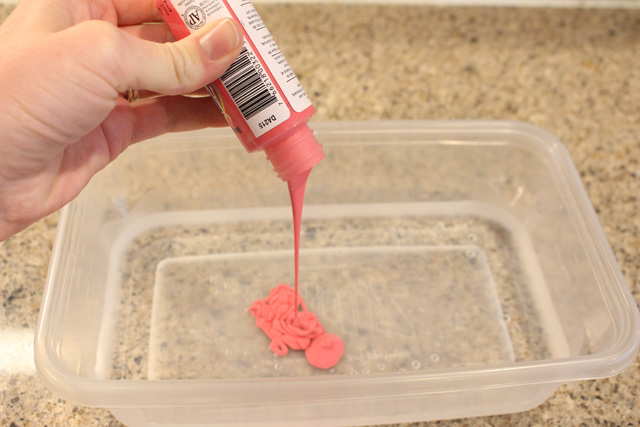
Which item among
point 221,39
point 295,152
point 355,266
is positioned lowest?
point 355,266

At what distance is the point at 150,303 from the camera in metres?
0.87

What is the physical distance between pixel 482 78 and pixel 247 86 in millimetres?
649

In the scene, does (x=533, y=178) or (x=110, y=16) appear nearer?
(x=110, y=16)

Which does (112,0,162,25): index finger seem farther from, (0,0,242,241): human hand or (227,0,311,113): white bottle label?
(227,0,311,113): white bottle label

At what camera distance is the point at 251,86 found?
564 mm

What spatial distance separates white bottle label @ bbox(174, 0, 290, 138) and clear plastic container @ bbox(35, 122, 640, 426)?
0.32 m

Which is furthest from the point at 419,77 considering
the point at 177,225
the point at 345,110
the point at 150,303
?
the point at 150,303

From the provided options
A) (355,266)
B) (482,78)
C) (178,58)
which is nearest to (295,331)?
(355,266)

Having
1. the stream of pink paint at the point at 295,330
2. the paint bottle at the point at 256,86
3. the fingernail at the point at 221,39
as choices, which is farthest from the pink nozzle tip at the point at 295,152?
the stream of pink paint at the point at 295,330

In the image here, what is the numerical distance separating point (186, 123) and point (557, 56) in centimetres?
76

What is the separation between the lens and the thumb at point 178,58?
0.51 metres

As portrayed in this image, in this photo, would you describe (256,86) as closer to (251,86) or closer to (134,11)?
(251,86)

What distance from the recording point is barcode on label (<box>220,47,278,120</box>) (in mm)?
560

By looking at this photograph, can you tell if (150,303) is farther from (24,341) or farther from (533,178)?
(533,178)
